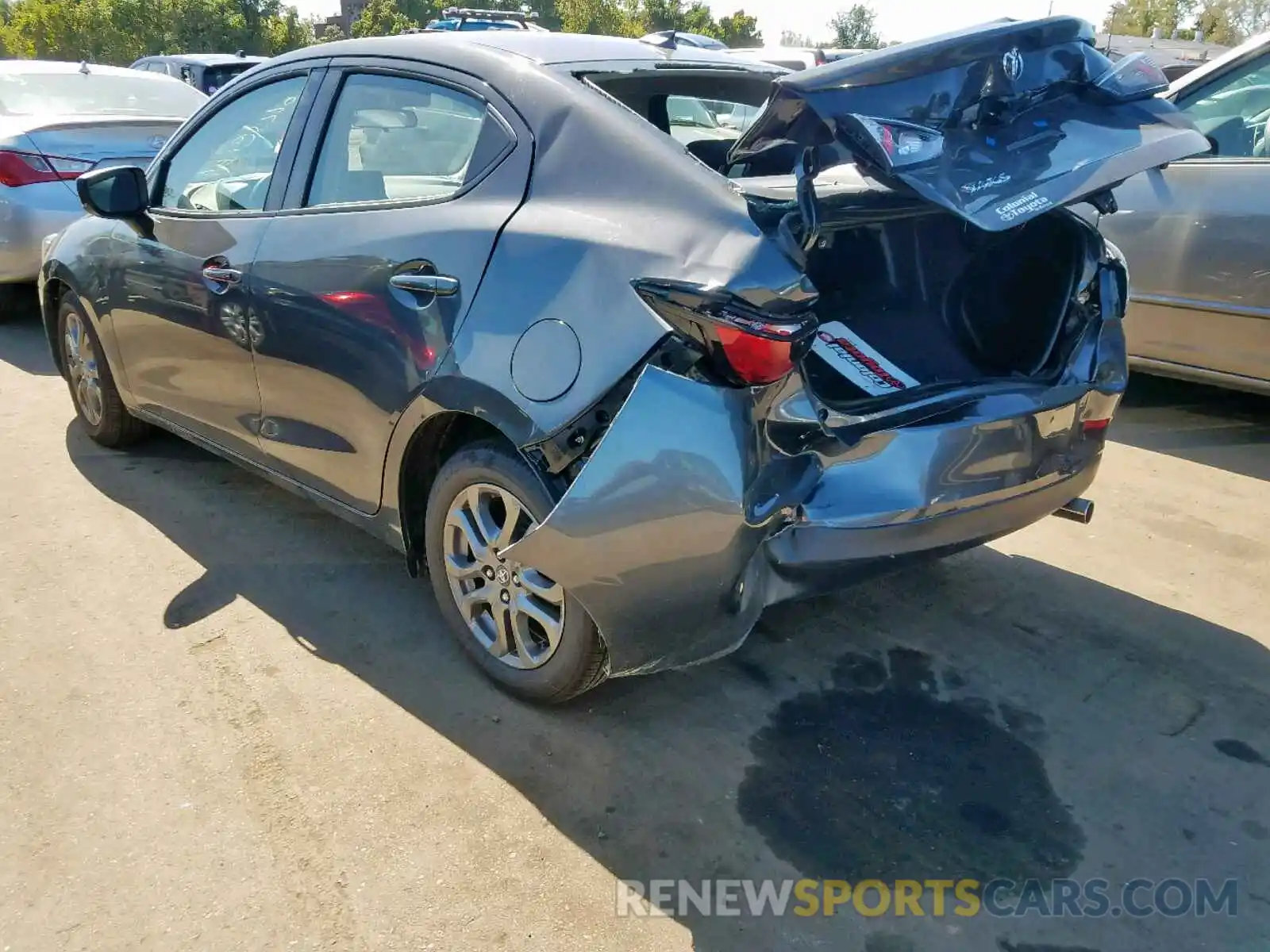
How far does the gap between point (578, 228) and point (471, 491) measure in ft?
2.49

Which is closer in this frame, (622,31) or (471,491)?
(471,491)

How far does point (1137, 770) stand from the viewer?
262 centimetres

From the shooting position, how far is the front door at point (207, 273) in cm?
342

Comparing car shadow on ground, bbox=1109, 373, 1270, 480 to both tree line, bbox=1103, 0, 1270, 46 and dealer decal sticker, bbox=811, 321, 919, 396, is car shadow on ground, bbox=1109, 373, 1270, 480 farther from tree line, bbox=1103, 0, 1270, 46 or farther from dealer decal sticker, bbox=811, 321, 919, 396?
tree line, bbox=1103, 0, 1270, 46

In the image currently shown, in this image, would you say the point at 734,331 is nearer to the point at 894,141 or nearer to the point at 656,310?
the point at 656,310

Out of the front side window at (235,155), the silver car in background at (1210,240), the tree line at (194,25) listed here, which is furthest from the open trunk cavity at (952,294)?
the tree line at (194,25)

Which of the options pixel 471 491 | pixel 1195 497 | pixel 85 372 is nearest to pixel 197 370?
pixel 85 372

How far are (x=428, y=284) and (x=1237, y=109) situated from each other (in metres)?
4.16

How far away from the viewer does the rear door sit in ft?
8.91

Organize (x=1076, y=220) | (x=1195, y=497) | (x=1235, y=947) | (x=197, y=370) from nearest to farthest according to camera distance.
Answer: (x=1235, y=947) → (x=1076, y=220) → (x=197, y=370) → (x=1195, y=497)

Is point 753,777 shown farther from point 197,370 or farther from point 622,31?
point 622,31

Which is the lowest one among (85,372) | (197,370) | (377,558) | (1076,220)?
(377,558)

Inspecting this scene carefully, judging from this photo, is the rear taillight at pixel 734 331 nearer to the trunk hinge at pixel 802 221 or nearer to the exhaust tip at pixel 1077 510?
the trunk hinge at pixel 802 221

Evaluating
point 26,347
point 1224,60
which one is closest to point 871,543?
point 1224,60
